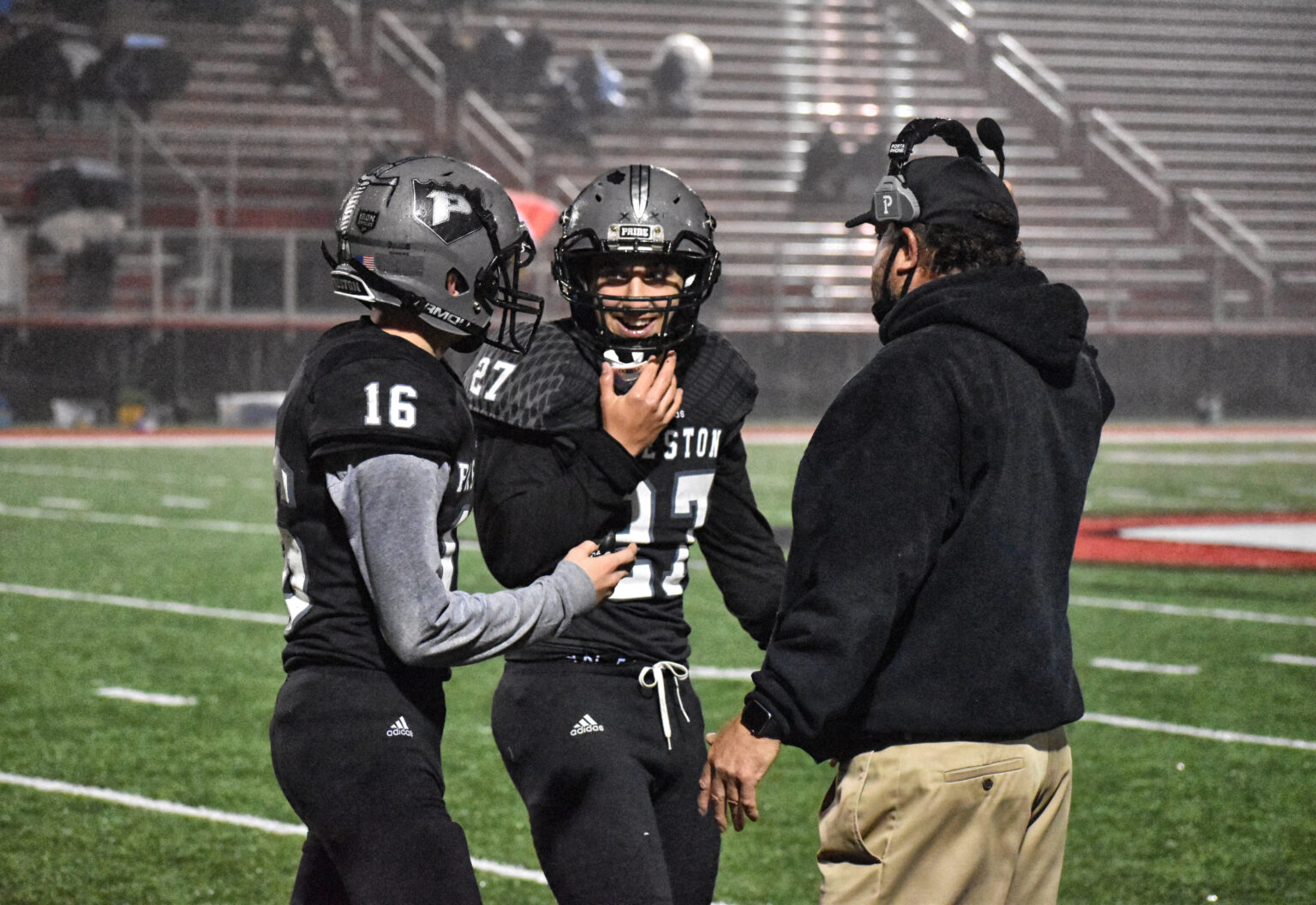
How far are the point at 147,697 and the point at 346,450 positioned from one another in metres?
4.62

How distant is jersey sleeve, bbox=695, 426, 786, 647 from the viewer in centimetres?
325

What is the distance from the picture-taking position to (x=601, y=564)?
8.81 ft

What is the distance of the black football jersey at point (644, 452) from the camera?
301 centimetres

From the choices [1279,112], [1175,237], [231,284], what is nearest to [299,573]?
[231,284]

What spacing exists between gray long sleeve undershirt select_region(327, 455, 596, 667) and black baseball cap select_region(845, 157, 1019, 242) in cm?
81

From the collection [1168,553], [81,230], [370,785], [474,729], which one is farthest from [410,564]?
[81,230]

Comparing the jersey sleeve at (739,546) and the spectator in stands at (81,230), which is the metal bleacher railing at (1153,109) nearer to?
the spectator in stands at (81,230)

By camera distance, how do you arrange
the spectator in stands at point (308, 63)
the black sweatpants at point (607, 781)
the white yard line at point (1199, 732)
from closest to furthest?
the black sweatpants at point (607, 781), the white yard line at point (1199, 732), the spectator in stands at point (308, 63)

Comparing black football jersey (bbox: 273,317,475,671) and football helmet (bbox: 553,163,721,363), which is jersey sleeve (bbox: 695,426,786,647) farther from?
black football jersey (bbox: 273,317,475,671)

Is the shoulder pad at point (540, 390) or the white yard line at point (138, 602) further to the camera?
the white yard line at point (138, 602)

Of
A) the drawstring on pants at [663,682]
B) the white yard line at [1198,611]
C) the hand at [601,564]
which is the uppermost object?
the hand at [601,564]

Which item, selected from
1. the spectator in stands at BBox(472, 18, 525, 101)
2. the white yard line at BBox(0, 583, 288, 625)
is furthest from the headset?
the spectator in stands at BBox(472, 18, 525, 101)

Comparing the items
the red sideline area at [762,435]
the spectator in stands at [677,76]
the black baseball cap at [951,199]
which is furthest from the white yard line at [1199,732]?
the spectator in stands at [677,76]

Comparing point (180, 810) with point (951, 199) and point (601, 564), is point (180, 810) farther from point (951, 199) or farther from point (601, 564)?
point (951, 199)
